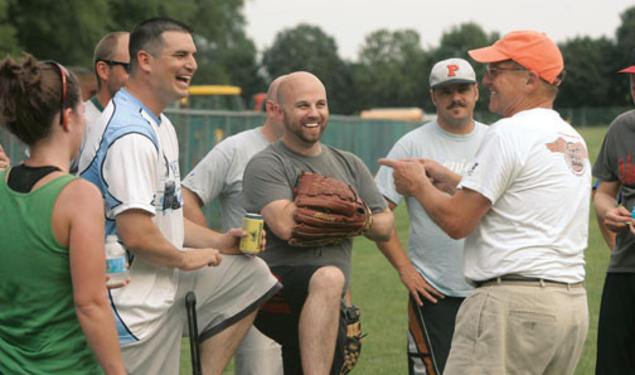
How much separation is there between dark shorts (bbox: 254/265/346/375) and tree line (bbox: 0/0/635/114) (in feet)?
96.1

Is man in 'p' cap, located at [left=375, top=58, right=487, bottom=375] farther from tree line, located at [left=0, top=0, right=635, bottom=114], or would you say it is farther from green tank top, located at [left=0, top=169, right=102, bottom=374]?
tree line, located at [left=0, top=0, right=635, bottom=114]

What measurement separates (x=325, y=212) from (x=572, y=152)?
1373mm

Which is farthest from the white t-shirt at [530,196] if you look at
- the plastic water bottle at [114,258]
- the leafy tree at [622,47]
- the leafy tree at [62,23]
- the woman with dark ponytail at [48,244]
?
the leafy tree at [622,47]

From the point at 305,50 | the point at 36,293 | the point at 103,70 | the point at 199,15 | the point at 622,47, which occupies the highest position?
the point at 199,15

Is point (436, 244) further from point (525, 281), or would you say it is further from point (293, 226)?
point (525, 281)

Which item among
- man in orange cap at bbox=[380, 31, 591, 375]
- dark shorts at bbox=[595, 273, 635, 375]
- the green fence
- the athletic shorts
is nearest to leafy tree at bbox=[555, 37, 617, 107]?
the green fence

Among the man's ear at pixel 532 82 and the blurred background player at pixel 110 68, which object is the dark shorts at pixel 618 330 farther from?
the blurred background player at pixel 110 68

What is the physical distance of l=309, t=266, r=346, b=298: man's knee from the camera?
471cm

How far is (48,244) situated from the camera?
311cm

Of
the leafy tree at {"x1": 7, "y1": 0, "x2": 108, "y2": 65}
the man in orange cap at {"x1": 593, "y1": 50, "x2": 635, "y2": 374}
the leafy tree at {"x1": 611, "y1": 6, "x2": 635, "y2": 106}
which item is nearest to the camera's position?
the man in orange cap at {"x1": 593, "y1": 50, "x2": 635, "y2": 374}

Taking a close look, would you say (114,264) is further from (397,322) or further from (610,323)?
(397,322)

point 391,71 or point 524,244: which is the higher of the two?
point 524,244

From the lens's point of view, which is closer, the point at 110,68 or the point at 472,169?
the point at 472,169

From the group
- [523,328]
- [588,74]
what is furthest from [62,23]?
[588,74]
